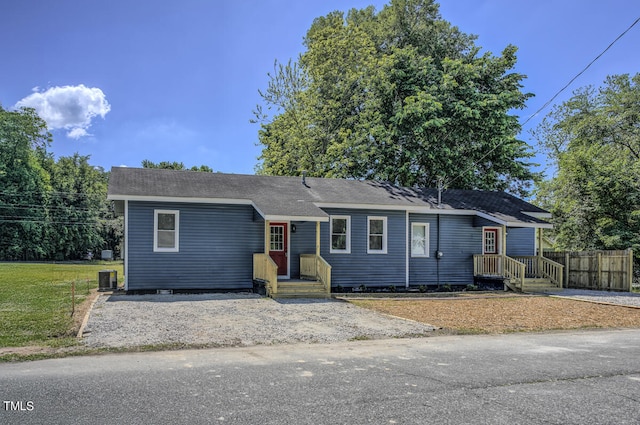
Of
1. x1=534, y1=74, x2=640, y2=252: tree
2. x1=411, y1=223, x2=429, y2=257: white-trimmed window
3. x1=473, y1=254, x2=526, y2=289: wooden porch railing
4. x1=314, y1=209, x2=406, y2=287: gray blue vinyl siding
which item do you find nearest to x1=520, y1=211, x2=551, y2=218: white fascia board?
x1=473, y1=254, x2=526, y2=289: wooden porch railing

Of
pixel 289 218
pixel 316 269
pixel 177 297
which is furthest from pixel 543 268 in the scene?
pixel 177 297

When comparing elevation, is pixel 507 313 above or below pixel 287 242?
below

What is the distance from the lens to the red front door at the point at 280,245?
16531 mm

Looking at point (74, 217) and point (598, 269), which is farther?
point (74, 217)

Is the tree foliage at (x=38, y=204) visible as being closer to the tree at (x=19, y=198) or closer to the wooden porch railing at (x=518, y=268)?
the tree at (x=19, y=198)

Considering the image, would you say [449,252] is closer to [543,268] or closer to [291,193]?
[543,268]

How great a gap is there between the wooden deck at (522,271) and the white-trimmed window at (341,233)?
18.2ft

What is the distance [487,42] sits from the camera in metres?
30.5

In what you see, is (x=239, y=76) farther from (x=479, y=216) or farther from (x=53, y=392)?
(x=53, y=392)

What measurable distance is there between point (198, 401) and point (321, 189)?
47.0 ft

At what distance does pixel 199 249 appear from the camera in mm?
15469

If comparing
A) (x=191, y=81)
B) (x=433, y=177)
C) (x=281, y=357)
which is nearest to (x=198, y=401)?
(x=281, y=357)

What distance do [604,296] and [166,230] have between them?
15.2 meters

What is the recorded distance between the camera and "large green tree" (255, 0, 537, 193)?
2569cm
